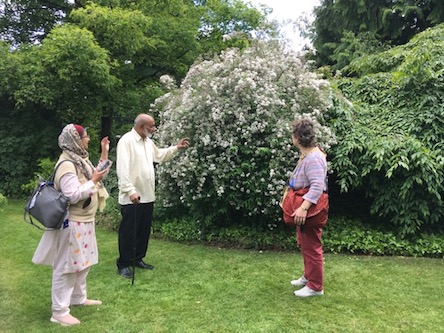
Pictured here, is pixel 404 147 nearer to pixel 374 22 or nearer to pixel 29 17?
pixel 374 22

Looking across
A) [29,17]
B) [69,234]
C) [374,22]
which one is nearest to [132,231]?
[69,234]

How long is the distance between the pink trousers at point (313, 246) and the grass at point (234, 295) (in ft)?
0.67

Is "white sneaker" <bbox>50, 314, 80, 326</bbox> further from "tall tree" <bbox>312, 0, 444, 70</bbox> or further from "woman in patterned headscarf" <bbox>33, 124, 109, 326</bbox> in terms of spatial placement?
"tall tree" <bbox>312, 0, 444, 70</bbox>

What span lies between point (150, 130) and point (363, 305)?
9.36 ft

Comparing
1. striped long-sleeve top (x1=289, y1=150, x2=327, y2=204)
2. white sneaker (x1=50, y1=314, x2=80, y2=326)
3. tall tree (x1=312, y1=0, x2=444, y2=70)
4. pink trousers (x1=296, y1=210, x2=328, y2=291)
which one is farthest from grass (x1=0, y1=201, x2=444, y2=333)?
tall tree (x1=312, y1=0, x2=444, y2=70)

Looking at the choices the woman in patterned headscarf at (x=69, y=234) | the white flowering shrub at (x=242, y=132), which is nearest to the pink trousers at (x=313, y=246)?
the white flowering shrub at (x=242, y=132)

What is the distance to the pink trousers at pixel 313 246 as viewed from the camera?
3674mm

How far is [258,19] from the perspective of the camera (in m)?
16.5

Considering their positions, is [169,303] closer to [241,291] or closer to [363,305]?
[241,291]

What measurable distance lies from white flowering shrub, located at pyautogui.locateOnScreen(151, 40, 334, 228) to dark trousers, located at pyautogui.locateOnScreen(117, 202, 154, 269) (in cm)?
102

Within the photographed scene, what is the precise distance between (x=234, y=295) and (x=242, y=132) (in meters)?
2.25

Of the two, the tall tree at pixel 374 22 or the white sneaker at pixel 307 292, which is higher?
the tall tree at pixel 374 22

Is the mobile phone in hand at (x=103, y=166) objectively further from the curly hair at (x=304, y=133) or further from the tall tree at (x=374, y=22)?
the tall tree at (x=374, y=22)

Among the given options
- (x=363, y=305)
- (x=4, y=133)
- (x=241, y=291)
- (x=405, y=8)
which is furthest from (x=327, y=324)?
(x=405, y=8)
